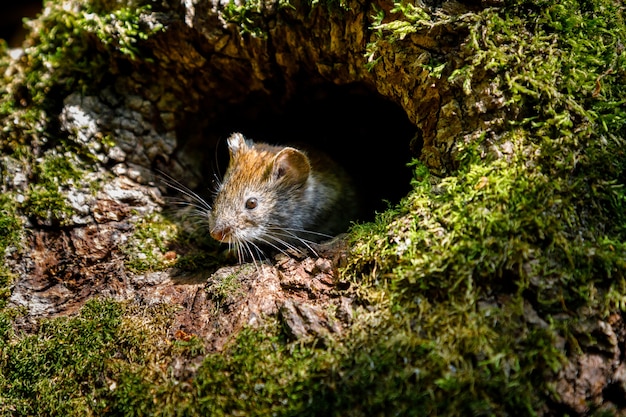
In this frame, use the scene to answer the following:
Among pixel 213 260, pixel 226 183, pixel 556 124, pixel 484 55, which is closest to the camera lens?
pixel 556 124

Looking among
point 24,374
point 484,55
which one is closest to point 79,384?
point 24,374

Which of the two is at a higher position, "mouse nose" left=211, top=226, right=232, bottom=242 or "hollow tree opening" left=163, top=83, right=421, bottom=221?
"hollow tree opening" left=163, top=83, right=421, bottom=221

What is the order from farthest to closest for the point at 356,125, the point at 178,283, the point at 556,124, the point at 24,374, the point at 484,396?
the point at 356,125, the point at 178,283, the point at 24,374, the point at 556,124, the point at 484,396

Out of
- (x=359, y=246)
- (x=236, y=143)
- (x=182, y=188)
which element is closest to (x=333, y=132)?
(x=236, y=143)

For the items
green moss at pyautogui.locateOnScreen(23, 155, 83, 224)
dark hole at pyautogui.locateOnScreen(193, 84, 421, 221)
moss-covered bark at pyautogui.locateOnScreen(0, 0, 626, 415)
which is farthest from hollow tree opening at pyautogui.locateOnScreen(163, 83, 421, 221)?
green moss at pyautogui.locateOnScreen(23, 155, 83, 224)

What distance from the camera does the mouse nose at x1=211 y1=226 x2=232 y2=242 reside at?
379 centimetres

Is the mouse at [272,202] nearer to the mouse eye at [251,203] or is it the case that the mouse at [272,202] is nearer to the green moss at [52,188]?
the mouse eye at [251,203]

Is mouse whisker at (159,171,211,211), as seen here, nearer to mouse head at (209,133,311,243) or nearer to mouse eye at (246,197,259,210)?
mouse head at (209,133,311,243)

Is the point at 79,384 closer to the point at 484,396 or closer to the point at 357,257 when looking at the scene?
the point at 357,257

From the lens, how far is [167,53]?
4.05 m

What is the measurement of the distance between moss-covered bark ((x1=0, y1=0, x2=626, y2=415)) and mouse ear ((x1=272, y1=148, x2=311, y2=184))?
79 cm

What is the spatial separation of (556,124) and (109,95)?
363 centimetres

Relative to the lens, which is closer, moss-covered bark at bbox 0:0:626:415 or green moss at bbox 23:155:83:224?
moss-covered bark at bbox 0:0:626:415

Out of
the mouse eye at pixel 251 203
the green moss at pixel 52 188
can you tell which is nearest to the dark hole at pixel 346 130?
the mouse eye at pixel 251 203
